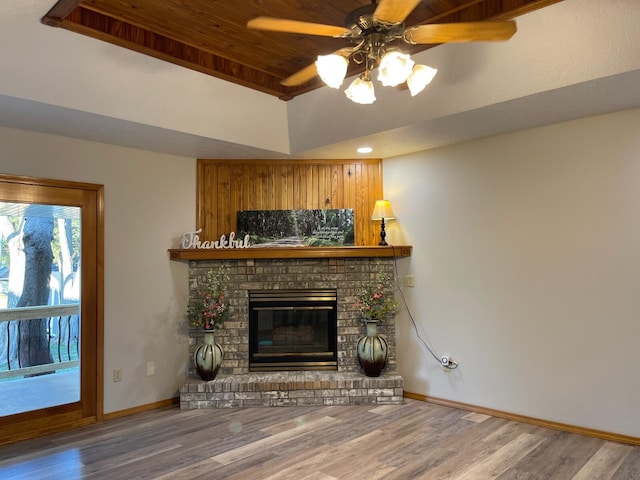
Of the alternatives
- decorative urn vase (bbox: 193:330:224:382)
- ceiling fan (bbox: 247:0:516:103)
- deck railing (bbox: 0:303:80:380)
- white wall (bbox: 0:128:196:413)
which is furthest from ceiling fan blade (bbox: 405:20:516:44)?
deck railing (bbox: 0:303:80:380)

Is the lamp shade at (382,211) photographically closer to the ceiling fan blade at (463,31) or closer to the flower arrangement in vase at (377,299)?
the flower arrangement in vase at (377,299)

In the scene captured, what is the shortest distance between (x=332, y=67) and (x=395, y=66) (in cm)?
30

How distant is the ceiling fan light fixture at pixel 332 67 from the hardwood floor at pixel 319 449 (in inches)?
92.3

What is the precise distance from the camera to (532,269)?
366 centimetres

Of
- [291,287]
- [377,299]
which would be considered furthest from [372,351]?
[291,287]

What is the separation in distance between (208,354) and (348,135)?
2.38m

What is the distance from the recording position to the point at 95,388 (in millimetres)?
3844

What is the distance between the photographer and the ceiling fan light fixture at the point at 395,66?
2.08 m

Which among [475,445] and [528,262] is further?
[528,262]

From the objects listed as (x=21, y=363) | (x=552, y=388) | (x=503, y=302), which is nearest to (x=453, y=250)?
(x=503, y=302)

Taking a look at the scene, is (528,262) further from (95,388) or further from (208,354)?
(95,388)

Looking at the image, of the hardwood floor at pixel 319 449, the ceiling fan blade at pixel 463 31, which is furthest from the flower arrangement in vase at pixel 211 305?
the ceiling fan blade at pixel 463 31

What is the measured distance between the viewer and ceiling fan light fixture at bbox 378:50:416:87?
208cm

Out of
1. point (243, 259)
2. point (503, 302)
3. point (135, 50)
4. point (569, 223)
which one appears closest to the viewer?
point (135, 50)
